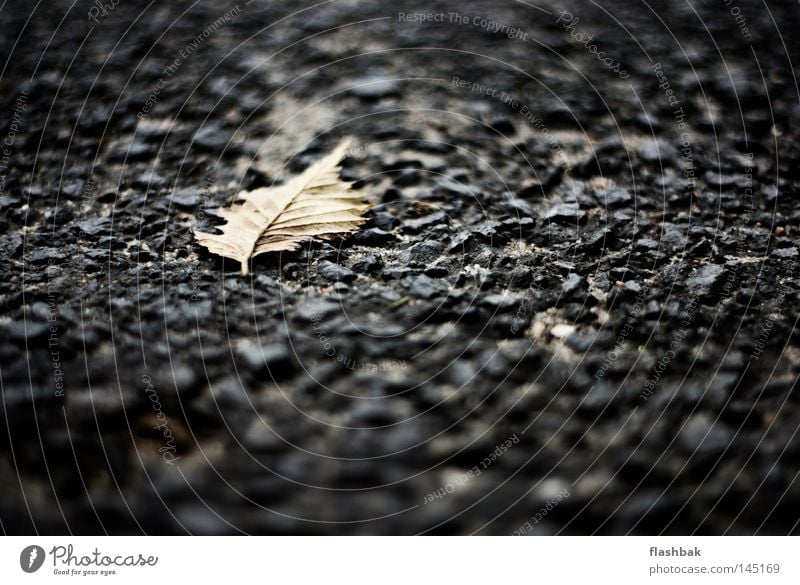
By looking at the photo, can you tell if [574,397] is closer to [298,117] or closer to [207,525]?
[207,525]

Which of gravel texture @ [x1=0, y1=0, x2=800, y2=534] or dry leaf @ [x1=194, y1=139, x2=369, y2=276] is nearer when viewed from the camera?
gravel texture @ [x1=0, y1=0, x2=800, y2=534]

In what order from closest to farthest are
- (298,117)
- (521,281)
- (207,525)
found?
(207,525) < (521,281) < (298,117)

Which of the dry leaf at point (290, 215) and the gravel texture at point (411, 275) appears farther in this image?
the dry leaf at point (290, 215)
